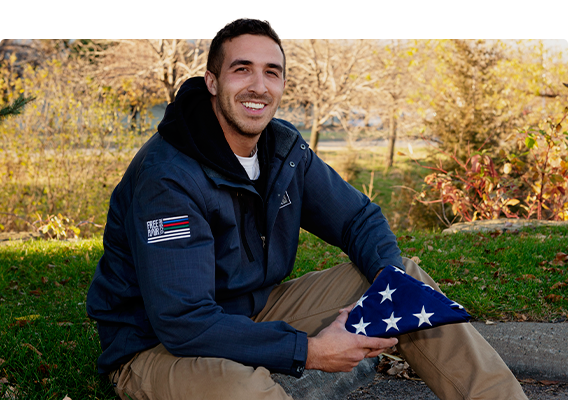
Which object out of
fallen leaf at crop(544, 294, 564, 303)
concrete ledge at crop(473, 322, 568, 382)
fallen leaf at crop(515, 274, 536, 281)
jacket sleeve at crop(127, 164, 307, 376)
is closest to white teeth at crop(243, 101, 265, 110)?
jacket sleeve at crop(127, 164, 307, 376)

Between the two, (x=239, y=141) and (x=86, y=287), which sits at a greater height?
(x=239, y=141)

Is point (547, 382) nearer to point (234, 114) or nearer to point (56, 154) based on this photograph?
point (234, 114)

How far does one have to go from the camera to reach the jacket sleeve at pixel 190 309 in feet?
6.47

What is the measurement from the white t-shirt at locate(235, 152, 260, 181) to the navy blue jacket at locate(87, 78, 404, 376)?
40 mm

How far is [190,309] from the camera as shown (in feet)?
6.46

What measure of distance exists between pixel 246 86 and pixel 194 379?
54.5 inches

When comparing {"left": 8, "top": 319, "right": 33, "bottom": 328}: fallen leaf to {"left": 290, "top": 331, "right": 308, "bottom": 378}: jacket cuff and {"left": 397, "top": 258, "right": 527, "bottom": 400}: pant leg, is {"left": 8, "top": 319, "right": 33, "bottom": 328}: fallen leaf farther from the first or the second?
{"left": 397, "top": 258, "right": 527, "bottom": 400}: pant leg

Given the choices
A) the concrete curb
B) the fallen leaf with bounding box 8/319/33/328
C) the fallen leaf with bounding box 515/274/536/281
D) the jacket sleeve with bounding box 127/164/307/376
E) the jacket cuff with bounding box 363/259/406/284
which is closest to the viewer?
the jacket sleeve with bounding box 127/164/307/376

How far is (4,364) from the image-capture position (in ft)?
9.09

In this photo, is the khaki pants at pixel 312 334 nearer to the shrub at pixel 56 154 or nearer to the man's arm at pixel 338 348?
the man's arm at pixel 338 348

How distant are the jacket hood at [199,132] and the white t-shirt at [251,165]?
188 mm

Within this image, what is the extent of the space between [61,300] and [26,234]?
3730 mm

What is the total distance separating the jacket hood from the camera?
2.26m

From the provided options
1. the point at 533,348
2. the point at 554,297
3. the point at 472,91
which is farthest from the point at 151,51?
the point at 533,348
